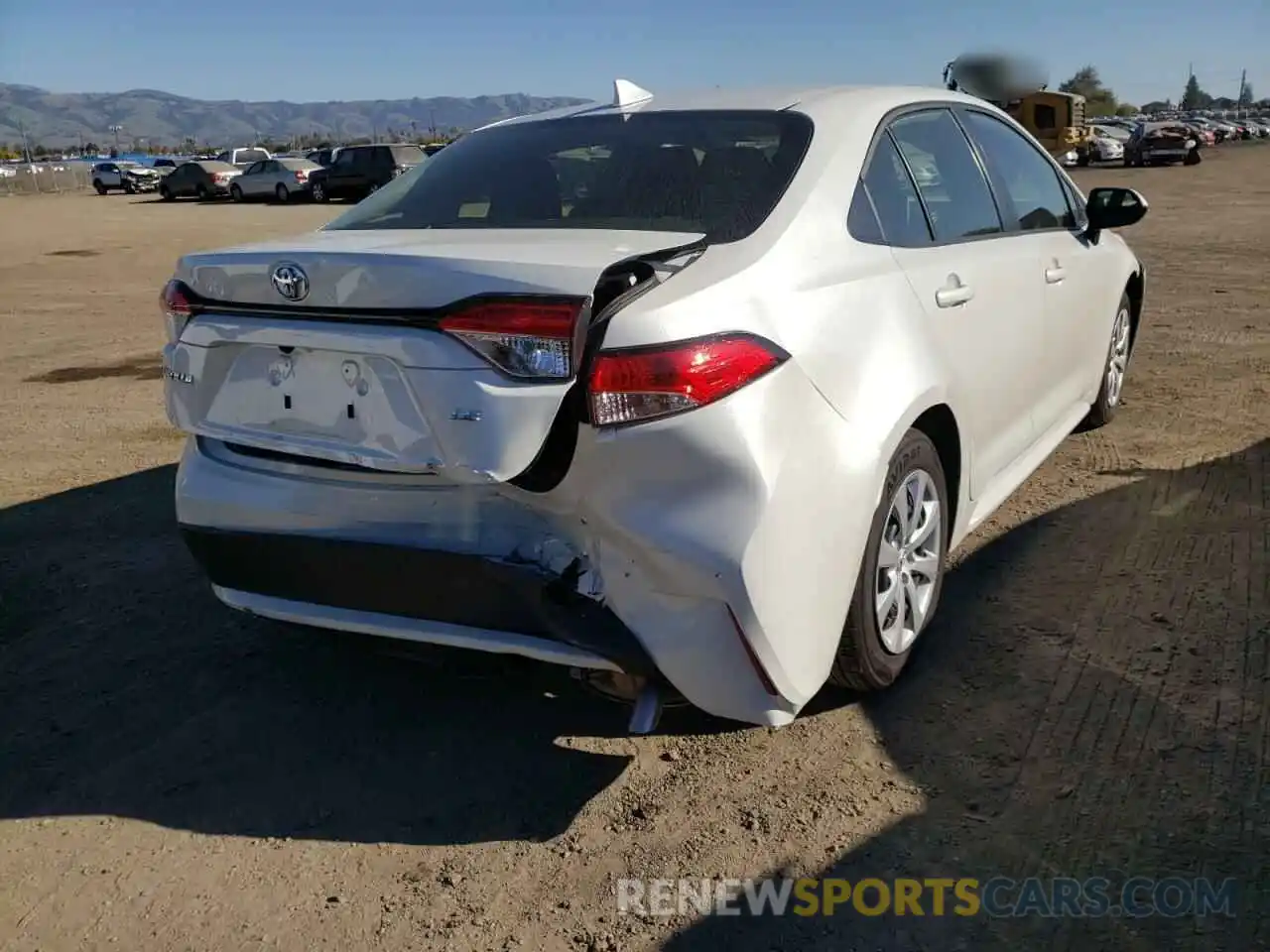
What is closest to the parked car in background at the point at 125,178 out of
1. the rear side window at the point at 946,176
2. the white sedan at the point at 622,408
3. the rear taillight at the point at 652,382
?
the rear side window at the point at 946,176

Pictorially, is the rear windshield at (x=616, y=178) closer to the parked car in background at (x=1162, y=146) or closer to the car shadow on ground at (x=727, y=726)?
the car shadow on ground at (x=727, y=726)

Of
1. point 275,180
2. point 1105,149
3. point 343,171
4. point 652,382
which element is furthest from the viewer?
point 1105,149

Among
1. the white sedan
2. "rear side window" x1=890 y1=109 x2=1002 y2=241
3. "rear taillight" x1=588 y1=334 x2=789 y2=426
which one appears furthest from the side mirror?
"rear taillight" x1=588 y1=334 x2=789 y2=426

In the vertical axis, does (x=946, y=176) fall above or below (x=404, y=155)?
above

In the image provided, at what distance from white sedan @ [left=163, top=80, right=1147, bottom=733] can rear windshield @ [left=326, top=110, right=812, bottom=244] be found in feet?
0.04

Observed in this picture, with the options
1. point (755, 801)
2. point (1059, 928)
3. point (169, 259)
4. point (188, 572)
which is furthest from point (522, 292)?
point (169, 259)

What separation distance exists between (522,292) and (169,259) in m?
15.9

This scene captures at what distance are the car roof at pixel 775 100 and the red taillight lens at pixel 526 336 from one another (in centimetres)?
131

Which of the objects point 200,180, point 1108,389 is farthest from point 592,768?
point 200,180

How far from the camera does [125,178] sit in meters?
46.3

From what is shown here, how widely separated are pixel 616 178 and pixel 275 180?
113 feet

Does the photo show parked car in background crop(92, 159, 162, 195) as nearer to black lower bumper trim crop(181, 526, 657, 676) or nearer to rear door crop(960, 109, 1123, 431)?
rear door crop(960, 109, 1123, 431)

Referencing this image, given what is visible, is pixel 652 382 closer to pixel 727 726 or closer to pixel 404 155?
pixel 727 726

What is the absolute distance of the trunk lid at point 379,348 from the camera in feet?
7.75
